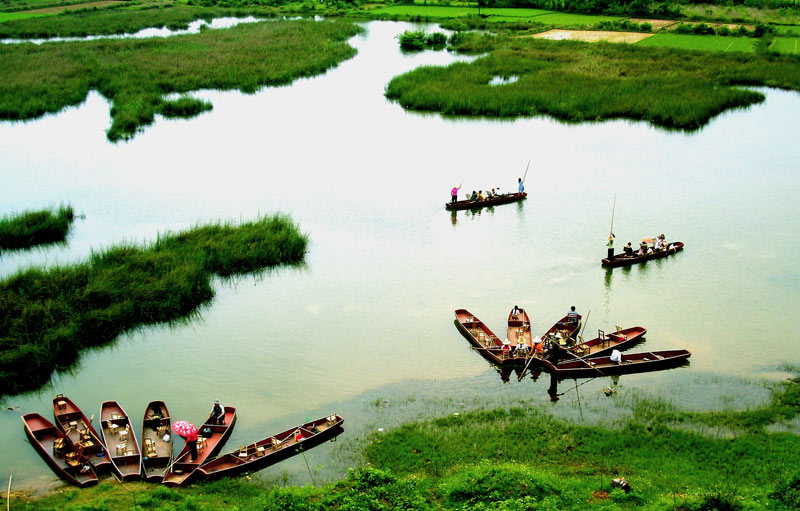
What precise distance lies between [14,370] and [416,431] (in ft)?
34.4

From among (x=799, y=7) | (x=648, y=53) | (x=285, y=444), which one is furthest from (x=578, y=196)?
(x=799, y=7)

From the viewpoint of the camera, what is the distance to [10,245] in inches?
1054

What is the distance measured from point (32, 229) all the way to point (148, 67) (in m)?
29.4

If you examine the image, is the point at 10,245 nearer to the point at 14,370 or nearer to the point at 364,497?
the point at 14,370

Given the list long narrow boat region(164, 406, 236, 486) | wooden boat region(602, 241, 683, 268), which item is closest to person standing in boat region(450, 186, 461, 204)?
wooden boat region(602, 241, 683, 268)

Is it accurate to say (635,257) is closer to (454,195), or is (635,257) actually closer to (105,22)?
(454,195)

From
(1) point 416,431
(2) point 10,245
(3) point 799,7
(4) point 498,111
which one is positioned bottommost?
(1) point 416,431

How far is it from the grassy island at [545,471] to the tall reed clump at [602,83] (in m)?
27.8

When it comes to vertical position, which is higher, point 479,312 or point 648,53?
point 648,53

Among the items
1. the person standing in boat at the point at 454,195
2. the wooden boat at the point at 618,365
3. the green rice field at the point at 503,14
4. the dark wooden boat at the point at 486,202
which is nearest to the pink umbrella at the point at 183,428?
the wooden boat at the point at 618,365

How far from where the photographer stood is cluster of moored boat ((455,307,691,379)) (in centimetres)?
1950

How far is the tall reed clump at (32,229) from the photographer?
88.0ft

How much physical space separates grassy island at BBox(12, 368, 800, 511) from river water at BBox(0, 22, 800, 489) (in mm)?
834

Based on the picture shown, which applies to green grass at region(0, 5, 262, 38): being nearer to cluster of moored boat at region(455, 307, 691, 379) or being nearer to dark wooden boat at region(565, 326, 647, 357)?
cluster of moored boat at region(455, 307, 691, 379)
